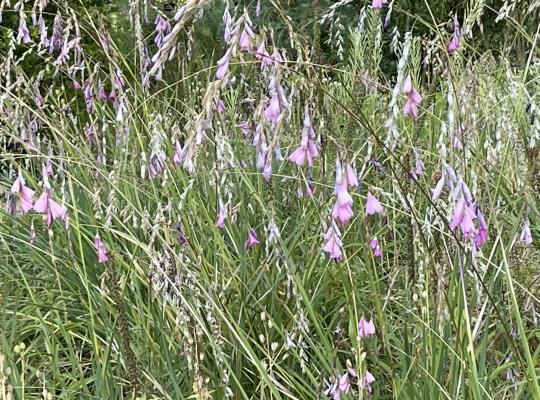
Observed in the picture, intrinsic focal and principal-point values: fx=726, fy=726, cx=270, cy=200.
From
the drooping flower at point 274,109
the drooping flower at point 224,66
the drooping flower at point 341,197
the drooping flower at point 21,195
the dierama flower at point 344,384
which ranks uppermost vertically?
the drooping flower at point 224,66

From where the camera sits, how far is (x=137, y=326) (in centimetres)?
183

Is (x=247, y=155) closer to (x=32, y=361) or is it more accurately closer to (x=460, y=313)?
(x=32, y=361)

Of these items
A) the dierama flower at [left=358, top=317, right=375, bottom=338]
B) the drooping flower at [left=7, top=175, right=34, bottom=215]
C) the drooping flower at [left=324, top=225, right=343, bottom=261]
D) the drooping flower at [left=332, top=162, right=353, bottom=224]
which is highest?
the drooping flower at [left=332, top=162, right=353, bottom=224]

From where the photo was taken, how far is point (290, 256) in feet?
6.63

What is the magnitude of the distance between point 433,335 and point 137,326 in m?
0.77

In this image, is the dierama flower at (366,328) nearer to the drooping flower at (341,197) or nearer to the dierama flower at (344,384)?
the dierama flower at (344,384)

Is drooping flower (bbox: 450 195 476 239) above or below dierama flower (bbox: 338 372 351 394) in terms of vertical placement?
above

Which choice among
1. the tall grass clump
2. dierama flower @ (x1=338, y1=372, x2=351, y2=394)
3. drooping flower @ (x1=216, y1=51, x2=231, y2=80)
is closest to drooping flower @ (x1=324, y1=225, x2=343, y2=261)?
the tall grass clump

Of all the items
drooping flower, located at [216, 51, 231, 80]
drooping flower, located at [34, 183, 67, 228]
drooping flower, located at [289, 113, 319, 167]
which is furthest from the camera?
drooping flower, located at [34, 183, 67, 228]

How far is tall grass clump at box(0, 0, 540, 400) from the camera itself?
1287 mm

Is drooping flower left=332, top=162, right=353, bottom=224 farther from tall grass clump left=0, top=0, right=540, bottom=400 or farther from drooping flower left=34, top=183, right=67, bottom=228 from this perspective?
drooping flower left=34, top=183, right=67, bottom=228

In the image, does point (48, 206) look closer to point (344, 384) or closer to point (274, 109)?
point (274, 109)

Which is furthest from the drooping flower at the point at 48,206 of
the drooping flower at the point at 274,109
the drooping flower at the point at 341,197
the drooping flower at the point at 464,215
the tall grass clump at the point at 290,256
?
the drooping flower at the point at 464,215

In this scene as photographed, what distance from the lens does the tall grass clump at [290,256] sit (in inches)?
50.7
